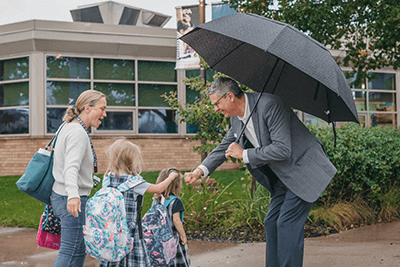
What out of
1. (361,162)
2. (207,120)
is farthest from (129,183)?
(361,162)

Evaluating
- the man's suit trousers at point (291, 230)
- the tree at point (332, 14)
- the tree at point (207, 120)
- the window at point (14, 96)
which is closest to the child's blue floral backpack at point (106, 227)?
the man's suit trousers at point (291, 230)

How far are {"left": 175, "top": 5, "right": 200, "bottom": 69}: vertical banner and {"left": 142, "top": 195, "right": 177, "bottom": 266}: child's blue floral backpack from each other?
848 cm

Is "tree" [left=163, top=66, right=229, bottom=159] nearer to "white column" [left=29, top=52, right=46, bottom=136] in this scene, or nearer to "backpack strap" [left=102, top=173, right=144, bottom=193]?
"backpack strap" [left=102, top=173, right=144, bottom=193]

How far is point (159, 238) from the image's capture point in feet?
13.1

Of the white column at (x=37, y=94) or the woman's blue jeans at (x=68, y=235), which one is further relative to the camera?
the white column at (x=37, y=94)

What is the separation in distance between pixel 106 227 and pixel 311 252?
9.16 feet

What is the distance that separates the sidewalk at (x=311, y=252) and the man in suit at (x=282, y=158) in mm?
1453

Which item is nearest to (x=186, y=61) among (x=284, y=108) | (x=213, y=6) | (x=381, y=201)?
(x=213, y=6)

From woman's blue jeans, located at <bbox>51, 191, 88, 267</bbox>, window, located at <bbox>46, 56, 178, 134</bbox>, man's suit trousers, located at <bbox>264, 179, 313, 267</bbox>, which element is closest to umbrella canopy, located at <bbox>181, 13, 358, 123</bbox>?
man's suit trousers, located at <bbox>264, 179, 313, 267</bbox>

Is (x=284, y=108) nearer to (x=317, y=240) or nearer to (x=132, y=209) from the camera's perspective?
(x=132, y=209)

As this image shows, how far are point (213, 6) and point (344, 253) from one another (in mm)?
8574

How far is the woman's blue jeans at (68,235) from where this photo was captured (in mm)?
3311

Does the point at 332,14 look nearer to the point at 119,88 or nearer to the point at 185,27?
the point at 185,27

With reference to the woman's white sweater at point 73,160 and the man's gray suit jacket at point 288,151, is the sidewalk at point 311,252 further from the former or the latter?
the woman's white sweater at point 73,160
